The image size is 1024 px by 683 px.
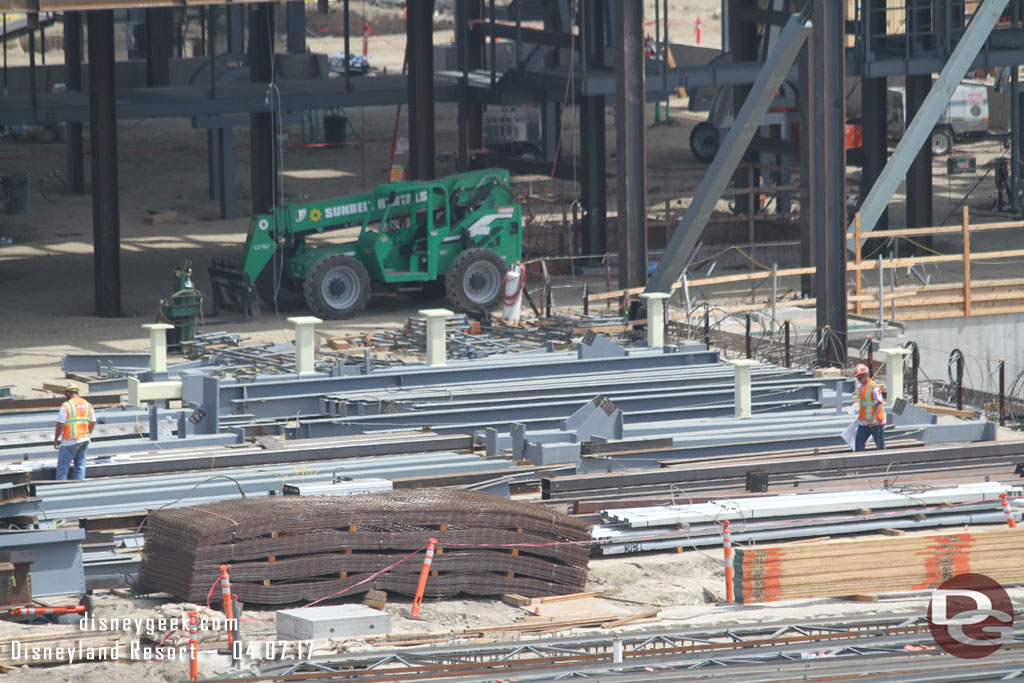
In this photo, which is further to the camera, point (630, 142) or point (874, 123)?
point (874, 123)

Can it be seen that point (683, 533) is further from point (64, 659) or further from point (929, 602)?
point (64, 659)

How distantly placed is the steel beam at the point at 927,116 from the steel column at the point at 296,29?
23.5m

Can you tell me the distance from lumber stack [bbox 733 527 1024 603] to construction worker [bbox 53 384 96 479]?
6.67 metres

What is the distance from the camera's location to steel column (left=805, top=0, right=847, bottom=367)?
23.2m

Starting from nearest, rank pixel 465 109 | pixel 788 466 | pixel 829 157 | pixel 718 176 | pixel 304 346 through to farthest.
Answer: pixel 788 466 → pixel 304 346 → pixel 829 157 → pixel 718 176 → pixel 465 109

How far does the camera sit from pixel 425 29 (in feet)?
104

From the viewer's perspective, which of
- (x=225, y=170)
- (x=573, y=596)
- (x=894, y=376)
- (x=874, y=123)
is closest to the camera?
(x=573, y=596)

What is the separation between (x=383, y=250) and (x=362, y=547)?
14597 mm

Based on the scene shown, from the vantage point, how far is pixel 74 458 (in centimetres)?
1608

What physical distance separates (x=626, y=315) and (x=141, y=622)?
14400 millimetres

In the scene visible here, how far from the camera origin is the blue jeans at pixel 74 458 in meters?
15.9

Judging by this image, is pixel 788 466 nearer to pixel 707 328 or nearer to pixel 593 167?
pixel 707 328

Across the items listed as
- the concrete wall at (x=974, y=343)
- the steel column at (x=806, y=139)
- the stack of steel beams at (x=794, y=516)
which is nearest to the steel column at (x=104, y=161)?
the steel column at (x=806, y=139)

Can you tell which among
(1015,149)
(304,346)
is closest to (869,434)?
(304,346)
